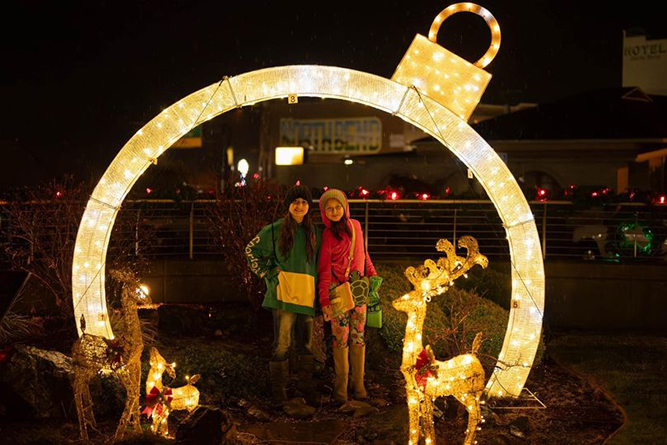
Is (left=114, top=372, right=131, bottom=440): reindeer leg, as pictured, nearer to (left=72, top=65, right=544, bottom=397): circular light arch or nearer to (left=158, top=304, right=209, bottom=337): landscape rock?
(left=72, top=65, right=544, bottom=397): circular light arch

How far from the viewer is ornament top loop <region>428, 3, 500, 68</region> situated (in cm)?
591

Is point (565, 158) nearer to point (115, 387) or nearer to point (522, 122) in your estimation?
point (522, 122)

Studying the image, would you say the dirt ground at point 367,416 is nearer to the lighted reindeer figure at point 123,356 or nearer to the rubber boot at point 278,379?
the rubber boot at point 278,379

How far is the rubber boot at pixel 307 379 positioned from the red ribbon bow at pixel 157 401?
1.62 metres

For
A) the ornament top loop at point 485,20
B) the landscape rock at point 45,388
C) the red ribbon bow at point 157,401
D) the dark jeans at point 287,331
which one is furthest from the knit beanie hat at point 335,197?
the landscape rock at point 45,388

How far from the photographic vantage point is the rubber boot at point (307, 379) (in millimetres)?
6332

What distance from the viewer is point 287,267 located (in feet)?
20.0

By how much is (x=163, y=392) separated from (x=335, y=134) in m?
31.5

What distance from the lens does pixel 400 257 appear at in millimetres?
10773

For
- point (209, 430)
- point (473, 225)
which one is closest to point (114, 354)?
point (209, 430)

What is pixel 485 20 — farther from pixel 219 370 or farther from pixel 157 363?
pixel 219 370

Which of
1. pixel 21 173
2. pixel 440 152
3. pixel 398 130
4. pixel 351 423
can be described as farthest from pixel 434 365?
pixel 398 130

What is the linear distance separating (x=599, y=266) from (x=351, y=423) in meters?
5.60

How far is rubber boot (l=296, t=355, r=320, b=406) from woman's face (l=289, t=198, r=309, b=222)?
121cm
